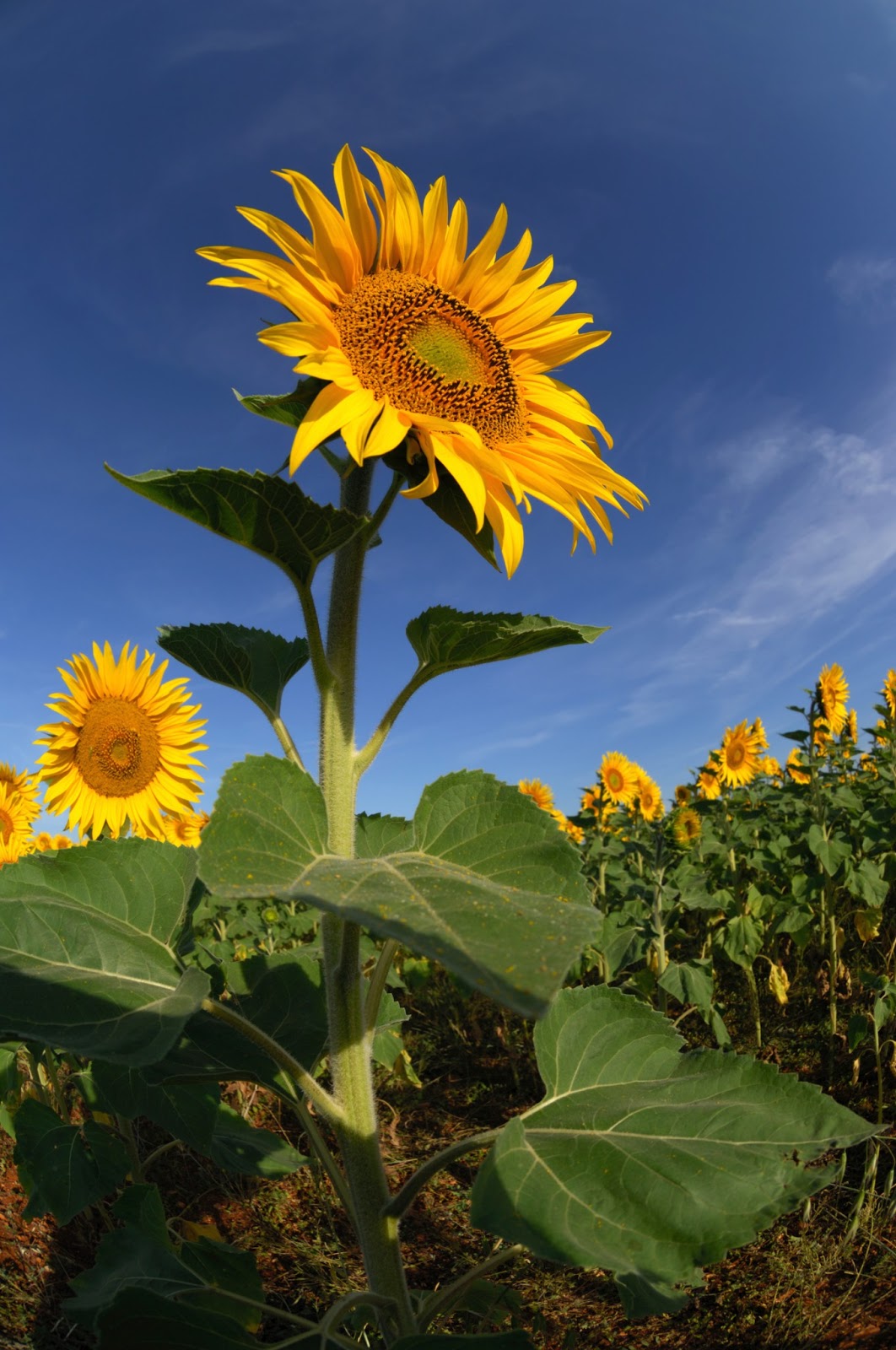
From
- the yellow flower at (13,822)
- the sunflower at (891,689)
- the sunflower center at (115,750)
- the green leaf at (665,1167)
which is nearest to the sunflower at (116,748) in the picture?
the sunflower center at (115,750)

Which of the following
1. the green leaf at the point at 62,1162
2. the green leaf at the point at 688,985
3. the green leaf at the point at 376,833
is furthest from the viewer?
the green leaf at the point at 688,985

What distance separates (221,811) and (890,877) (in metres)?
4.00

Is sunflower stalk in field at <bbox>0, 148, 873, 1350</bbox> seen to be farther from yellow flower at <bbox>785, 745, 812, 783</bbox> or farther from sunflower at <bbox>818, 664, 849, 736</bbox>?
sunflower at <bbox>818, 664, 849, 736</bbox>

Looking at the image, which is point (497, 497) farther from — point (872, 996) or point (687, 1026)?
point (872, 996)

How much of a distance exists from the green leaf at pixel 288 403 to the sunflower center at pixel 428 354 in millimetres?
97

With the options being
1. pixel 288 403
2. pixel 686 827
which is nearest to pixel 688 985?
pixel 686 827

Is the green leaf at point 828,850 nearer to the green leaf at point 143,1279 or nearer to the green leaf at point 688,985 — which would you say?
the green leaf at point 688,985

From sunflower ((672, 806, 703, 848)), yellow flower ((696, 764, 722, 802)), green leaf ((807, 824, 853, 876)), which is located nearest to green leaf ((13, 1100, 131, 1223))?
green leaf ((807, 824, 853, 876))

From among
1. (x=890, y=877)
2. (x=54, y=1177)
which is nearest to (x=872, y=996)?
(x=890, y=877)

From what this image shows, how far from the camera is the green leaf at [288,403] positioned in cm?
141

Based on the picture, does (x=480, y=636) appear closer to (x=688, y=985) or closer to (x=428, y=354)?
(x=428, y=354)

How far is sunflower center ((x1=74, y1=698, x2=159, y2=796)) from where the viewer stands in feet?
14.0

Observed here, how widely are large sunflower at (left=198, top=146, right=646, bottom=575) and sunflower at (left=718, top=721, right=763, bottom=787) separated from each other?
575cm

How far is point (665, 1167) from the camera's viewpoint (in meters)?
1.25
